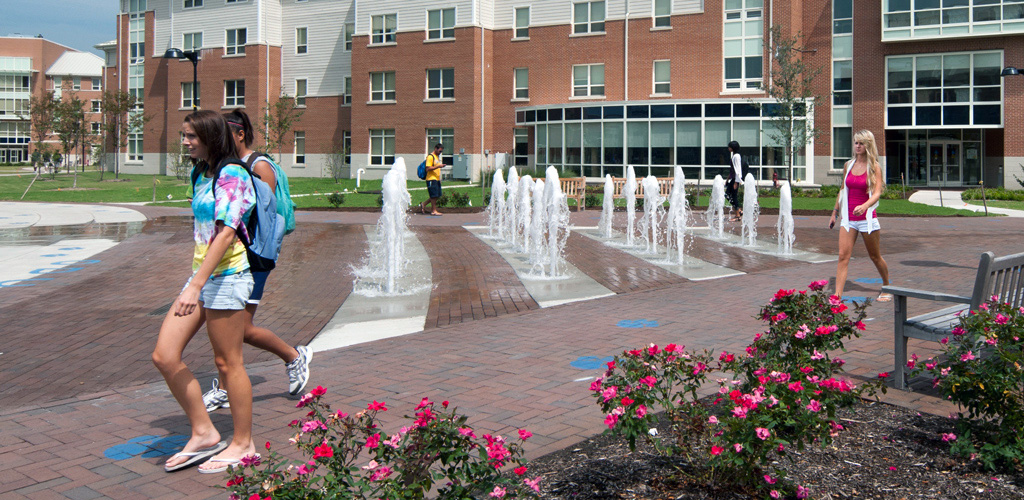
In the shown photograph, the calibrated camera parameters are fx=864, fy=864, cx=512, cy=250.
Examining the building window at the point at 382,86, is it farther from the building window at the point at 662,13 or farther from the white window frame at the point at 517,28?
the building window at the point at 662,13

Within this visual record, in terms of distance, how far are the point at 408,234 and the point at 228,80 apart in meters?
40.7

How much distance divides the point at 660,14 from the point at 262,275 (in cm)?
3847

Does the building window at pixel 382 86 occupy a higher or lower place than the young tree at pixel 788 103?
higher

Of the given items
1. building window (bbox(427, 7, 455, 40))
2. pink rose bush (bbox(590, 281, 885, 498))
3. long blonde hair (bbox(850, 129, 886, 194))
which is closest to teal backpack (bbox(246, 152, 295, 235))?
pink rose bush (bbox(590, 281, 885, 498))

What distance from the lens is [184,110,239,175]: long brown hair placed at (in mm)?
4223

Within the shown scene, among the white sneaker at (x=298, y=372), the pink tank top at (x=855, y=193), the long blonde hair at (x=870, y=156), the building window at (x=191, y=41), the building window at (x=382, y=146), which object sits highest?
the building window at (x=191, y=41)

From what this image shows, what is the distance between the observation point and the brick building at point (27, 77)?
111250 millimetres

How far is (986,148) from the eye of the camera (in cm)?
3988

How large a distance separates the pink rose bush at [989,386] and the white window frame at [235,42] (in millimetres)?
52503

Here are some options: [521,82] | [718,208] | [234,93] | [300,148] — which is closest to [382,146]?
[300,148]

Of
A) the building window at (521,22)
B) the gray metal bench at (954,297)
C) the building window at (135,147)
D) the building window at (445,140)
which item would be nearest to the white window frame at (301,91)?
the building window at (445,140)

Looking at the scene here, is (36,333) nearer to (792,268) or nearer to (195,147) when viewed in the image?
(195,147)

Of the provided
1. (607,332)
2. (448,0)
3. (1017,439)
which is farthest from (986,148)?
(1017,439)

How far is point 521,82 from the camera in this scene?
44344 mm
